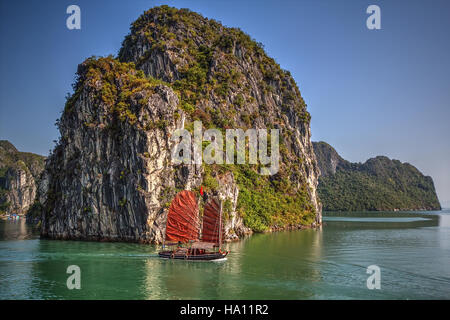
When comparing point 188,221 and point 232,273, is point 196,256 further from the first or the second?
point 232,273

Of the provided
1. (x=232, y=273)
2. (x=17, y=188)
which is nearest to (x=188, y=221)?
(x=232, y=273)

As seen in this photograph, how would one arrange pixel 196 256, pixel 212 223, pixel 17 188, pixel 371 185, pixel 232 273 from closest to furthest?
pixel 232 273 → pixel 196 256 → pixel 212 223 → pixel 17 188 → pixel 371 185

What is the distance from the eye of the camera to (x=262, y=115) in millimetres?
58062

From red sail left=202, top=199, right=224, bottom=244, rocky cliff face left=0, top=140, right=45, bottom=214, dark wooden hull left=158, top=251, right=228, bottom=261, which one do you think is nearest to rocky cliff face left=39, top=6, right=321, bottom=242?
red sail left=202, top=199, right=224, bottom=244

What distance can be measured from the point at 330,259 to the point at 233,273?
26.7 feet

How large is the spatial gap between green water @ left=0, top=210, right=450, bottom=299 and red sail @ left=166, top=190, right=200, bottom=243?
217 centimetres

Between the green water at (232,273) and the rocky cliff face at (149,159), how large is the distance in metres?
3.91

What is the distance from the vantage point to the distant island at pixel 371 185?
11162cm

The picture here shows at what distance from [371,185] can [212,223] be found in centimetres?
11574

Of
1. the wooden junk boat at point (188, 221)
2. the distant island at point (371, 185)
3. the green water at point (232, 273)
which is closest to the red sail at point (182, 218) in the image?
the wooden junk boat at point (188, 221)

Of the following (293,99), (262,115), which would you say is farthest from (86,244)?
(293,99)

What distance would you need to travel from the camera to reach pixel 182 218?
24719 mm

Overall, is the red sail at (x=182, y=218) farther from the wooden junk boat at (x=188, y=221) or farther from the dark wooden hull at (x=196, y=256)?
the dark wooden hull at (x=196, y=256)

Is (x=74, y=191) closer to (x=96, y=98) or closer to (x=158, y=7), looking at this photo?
(x=96, y=98)
